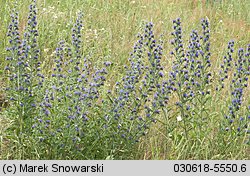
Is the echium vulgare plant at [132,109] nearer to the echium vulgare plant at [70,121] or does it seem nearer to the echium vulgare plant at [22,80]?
the echium vulgare plant at [70,121]

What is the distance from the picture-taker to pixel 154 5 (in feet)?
22.9

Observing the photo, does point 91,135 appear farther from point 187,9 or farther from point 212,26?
point 187,9

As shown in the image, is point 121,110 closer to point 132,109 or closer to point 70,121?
point 132,109

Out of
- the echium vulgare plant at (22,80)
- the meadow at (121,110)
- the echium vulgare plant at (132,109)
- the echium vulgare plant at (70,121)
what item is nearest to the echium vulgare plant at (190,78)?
the meadow at (121,110)

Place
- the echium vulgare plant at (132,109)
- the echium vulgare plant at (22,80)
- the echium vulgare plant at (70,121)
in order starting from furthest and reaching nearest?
1. the echium vulgare plant at (22,80)
2. the echium vulgare plant at (132,109)
3. the echium vulgare plant at (70,121)

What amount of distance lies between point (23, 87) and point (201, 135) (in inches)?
56.7

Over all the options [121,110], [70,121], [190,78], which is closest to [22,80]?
[70,121]

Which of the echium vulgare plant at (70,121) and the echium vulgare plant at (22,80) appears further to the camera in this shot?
the echium vulgare plant at (22,80)

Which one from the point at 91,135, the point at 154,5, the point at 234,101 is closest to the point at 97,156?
the point at 91,135

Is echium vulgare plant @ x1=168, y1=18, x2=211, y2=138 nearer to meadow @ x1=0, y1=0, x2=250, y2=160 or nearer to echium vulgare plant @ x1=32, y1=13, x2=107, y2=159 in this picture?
meadow @ x1=0, y1=0, x2=250, y2=160

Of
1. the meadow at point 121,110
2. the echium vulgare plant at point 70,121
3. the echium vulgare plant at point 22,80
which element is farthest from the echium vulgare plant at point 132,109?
the echium vulgare plant at point 22,80

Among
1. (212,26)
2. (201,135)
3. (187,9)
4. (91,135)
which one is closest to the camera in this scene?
(91,135)

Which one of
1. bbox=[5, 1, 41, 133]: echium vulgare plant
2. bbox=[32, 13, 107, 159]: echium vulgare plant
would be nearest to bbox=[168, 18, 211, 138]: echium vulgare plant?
bbox=[32, 13, 107, 159]: echium vulgare plant

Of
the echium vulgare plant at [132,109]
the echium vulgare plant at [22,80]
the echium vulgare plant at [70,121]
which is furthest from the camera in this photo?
the echium vulgare plant at [22,80]
